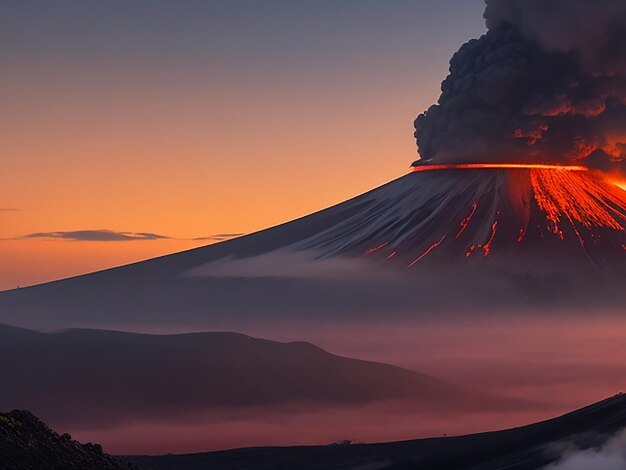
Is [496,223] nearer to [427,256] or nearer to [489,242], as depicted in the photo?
[489,242]

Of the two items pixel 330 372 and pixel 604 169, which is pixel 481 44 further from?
pixel 330 372

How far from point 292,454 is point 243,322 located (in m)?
68.8

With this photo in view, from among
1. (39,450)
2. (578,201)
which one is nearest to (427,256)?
(578,201)

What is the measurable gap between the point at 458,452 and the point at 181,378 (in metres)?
65.3

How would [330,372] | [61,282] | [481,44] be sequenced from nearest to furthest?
1. [481,44]
2. [330,372]
3. [61,282]

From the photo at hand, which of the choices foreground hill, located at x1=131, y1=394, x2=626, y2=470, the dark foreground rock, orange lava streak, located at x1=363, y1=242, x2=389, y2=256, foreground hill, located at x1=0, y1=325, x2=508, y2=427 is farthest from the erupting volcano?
the dark foreground rock

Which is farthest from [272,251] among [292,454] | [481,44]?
[292,454]

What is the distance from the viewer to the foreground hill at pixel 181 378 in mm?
109500

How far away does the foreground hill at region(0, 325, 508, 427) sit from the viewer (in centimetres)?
10950

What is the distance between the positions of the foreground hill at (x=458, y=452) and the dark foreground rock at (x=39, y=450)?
17.8m

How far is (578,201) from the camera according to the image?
110m

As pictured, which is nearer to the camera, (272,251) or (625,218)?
(625,218)

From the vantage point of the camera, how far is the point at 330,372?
121250mm

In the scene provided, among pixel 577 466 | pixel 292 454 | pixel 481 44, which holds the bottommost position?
pixel 577 466
